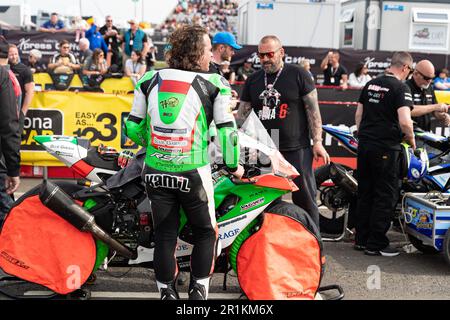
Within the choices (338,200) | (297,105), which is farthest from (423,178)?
(297,105)

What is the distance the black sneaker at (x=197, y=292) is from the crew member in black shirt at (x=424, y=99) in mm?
3272


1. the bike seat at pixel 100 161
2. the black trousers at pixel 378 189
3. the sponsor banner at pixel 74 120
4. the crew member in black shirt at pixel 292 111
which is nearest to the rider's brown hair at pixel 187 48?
the bike seat at pixel 100 161

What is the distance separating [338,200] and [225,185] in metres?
2.29

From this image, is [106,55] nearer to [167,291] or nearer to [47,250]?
[47,250]

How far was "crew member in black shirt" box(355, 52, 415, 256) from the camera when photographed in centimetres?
576

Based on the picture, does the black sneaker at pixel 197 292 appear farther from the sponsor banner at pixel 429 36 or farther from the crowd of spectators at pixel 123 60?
the sponsor banner at pixel 429 36

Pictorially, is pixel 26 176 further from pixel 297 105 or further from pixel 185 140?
pixel 185 140

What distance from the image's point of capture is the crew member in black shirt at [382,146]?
5.76 metres

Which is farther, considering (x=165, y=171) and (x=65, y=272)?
(x=65, y=272)

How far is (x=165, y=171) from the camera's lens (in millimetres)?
3840

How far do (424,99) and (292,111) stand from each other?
212 centimetres

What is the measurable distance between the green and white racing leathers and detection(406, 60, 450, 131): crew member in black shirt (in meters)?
3.10

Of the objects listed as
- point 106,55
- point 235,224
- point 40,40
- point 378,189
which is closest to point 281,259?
point 235,224

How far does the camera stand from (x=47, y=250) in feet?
14.4
